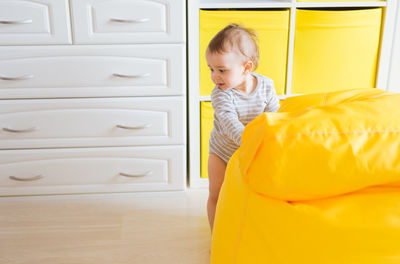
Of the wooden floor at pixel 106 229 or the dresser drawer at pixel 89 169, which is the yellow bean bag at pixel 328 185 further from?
the dresser drawer at pixel 89 169

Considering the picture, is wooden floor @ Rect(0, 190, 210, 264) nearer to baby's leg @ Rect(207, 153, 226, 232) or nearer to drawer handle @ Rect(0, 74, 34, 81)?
baby's leg @ Rect(207, 153, 226, 232)

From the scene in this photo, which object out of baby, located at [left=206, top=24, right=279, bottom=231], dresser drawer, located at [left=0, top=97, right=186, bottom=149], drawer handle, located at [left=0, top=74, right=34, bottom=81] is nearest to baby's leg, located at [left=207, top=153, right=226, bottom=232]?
baby, located at [left=206, top=24, right=279, bottom=231]

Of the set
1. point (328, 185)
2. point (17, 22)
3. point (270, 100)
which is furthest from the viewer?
point (17, 22)

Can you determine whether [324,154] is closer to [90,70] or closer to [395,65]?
[90,70]

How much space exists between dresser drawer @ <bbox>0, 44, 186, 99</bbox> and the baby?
0.44 meters

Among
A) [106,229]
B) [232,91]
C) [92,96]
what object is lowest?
[106,229]

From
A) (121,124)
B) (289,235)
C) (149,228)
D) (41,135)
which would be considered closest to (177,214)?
(149,228)

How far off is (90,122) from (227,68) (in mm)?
743

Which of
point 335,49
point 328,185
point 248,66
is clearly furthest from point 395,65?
point 328,185

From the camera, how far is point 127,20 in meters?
1.39

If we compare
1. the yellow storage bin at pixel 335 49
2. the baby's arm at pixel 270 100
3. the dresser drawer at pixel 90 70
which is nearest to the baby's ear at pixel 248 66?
the baby's arm at pixel 270 100

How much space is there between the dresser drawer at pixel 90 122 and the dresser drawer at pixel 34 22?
238mm

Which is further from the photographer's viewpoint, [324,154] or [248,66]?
[248,66]

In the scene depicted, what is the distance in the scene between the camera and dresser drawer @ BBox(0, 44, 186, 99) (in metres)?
1.41
